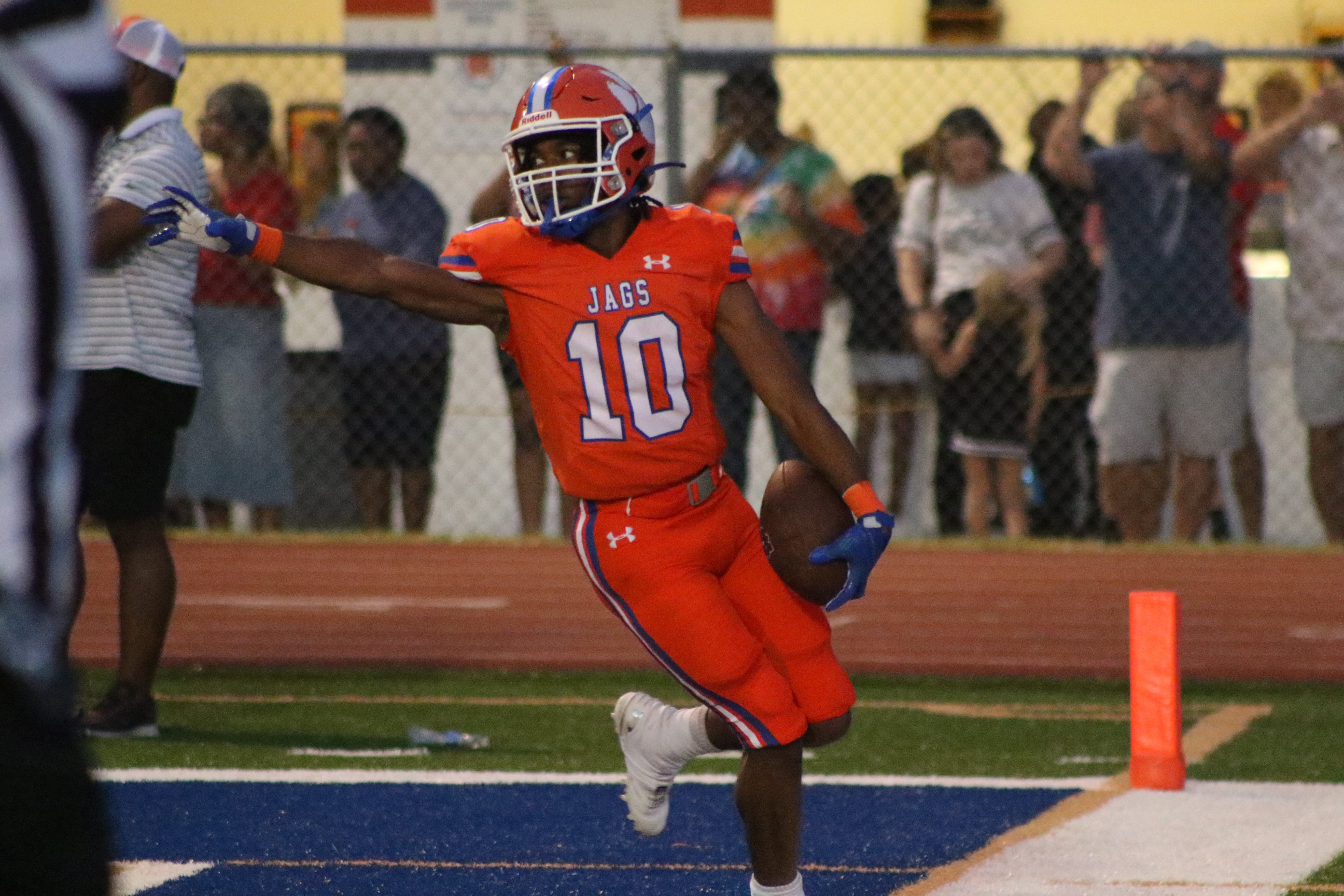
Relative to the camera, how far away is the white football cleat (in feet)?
14.5

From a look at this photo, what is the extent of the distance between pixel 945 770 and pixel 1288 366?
5.24 meters

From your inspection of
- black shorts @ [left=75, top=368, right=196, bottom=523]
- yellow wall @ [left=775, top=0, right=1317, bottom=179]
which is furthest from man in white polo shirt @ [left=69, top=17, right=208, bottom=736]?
yellow wall @ [left=775, top=0, right=1317, bottom=179]

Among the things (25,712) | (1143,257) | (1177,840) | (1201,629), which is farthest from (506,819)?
(1143,257)

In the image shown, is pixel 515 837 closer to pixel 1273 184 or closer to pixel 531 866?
pixel 531 866

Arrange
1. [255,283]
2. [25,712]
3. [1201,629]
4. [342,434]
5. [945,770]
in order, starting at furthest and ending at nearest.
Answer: [342,434], [255,283], [1201,629], [945,770], [25,712]

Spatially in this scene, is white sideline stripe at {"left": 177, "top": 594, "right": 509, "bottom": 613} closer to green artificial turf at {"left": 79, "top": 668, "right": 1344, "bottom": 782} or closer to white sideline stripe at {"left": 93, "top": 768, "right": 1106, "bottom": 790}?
green artificial turf at {"left": 79, "top": 668, "right": 1344, "bottom": 782}

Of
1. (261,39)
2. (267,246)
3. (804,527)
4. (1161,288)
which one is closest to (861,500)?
(804,527)

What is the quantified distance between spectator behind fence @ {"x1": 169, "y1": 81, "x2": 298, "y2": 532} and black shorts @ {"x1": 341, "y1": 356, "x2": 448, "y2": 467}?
438 mm

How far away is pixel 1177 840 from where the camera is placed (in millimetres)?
4867

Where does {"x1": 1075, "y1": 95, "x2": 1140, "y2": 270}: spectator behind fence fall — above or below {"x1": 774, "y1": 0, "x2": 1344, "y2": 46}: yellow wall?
below

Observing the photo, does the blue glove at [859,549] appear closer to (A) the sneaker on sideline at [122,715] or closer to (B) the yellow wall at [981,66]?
(A) the sneaker on sideline at [122,715]

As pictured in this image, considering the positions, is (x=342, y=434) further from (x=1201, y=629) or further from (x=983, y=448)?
(x=1201, y=629)

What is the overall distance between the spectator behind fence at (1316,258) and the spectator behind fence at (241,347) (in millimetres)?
4355

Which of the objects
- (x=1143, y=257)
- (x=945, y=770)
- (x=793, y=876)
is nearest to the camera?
(x=793, y=876)
